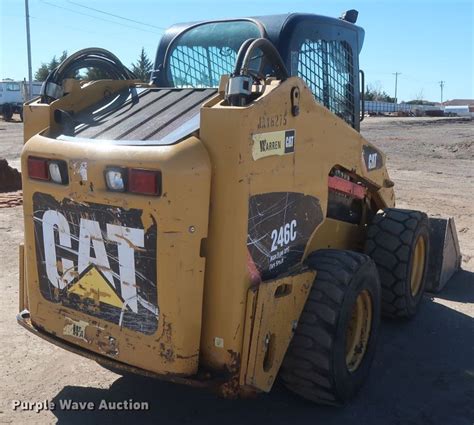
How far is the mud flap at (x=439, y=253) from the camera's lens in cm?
585

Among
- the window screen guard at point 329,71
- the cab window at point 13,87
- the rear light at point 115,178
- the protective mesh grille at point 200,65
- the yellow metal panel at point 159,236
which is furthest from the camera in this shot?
the cab window at point 13,87

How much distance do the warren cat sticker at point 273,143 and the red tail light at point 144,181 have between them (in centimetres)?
51

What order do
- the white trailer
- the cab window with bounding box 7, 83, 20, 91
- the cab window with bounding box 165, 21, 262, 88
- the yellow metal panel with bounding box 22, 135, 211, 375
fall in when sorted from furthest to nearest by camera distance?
the cab window with bounding box 7, 83, 20, 91, the white trailer, the cab window with bounding box 165, 21, 262, 88, the yellow metal panel with bounding box 22, 135, 211, 375

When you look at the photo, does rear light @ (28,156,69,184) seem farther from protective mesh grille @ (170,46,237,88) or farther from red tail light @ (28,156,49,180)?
protective mesh grille @ (170,46,237,88)

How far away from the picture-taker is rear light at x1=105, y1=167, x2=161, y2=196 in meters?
2.93

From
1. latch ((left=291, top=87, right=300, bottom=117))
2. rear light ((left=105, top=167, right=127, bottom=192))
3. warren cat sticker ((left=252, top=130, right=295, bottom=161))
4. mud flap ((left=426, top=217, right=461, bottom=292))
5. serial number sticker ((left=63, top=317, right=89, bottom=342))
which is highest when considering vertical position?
latch ((left=291, top=87, right=300, bottom=117))

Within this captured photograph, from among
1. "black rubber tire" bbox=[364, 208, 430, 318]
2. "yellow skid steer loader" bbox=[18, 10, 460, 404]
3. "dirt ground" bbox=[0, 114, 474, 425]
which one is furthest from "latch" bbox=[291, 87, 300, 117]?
"black rubber tire" bbox=[364, 208, 430, 318]

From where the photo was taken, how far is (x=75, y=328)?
3.40 m

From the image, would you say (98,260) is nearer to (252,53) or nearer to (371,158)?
(252,53)

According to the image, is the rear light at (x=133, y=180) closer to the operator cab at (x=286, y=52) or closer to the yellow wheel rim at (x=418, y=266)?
the operator cab at (x=286, y=52)

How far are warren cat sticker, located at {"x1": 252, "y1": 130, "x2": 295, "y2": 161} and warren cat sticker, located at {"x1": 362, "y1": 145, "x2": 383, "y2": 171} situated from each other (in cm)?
131

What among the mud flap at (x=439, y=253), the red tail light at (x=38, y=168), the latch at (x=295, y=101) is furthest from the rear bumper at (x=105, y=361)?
the mud flap at (x=439, y=253)

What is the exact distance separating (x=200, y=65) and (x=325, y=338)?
2.37m

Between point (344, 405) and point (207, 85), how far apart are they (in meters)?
2.51
